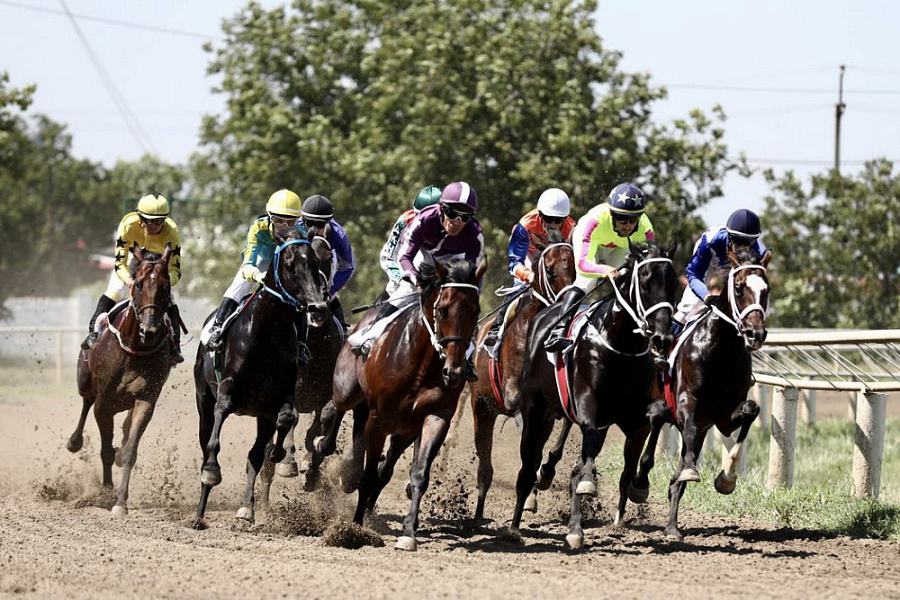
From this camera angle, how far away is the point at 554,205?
11.0 meters

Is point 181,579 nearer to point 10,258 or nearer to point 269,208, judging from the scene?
point 269,208

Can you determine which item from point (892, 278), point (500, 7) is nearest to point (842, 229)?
point (892, 278)

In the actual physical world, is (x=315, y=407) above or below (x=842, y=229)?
below

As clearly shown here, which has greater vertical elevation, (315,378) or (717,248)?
(717,248)

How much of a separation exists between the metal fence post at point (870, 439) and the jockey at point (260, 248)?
4.72m

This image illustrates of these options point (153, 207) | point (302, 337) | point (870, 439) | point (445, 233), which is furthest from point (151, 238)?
point (870, 439)

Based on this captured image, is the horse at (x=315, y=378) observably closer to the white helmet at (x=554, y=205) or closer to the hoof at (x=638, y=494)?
the white helmet at (x=554, y=205)

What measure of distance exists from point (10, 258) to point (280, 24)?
17698mm

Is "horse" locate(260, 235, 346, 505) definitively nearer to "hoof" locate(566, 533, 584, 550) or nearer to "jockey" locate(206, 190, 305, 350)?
"jockey" locate(206, 190, 305, 350)

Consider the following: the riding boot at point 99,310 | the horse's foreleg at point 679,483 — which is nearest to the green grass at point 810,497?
the horse's foreleg at point 679,483

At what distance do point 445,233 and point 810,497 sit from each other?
13.4ft

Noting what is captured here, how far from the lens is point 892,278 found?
29.4 m

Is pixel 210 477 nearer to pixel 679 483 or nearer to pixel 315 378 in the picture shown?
pixel 315 378

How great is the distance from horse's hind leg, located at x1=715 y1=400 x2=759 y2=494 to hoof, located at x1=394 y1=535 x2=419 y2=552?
238 centimetres
